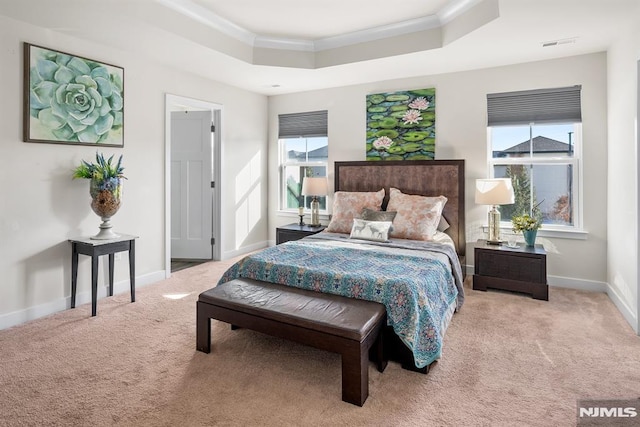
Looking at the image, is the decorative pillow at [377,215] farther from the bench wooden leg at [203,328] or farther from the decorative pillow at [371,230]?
the bench wooden leg at [203,328]

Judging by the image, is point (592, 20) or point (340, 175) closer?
point (592, 20)

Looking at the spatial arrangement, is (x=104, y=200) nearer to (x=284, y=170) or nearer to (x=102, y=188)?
(x=102, y=188)

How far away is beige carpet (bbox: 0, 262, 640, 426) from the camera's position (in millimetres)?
1832

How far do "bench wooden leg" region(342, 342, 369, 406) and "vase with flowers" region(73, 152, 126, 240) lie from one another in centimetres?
251

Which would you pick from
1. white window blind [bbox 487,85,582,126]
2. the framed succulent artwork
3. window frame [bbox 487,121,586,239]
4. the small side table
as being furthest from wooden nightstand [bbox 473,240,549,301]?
the framed succulent artwork

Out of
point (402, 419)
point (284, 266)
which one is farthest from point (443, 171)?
point (402, 419)

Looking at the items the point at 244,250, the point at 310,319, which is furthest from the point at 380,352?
the point at 244,250

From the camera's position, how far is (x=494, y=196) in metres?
3.79

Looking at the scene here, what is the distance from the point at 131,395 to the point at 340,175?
3646 millimetres

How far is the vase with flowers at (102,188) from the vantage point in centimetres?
321

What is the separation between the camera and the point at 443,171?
4328mm

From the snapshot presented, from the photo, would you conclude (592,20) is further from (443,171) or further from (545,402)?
(545,402)

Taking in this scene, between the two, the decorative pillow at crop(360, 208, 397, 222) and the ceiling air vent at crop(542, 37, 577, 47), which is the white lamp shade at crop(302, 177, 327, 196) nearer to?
the decorative pillow at crop(360, 208, 397, 222)

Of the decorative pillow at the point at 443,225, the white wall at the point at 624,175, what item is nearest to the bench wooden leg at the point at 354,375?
the white wall at the point at 624,175
